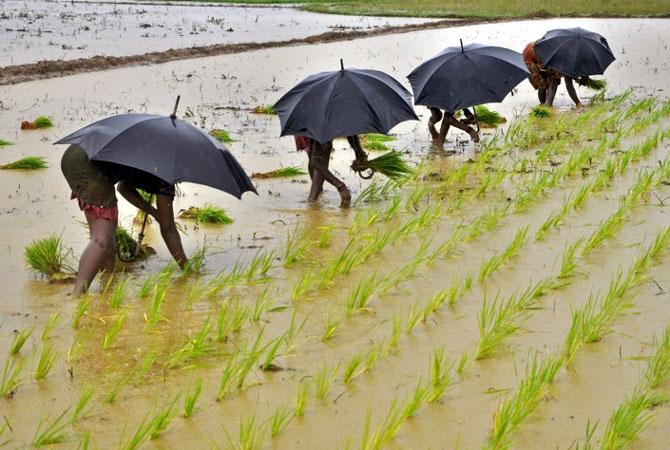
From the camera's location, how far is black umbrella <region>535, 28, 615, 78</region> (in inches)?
436

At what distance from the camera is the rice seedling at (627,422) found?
135 inches

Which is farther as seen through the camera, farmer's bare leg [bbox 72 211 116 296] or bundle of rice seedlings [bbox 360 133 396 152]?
bundle of rice seedlings [bbox 360 133 396 152]

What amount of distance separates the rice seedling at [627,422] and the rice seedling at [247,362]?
4.39 ft

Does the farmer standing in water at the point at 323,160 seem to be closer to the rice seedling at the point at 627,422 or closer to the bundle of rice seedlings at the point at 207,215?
the bundle of rice seedlings at the point at 207,215

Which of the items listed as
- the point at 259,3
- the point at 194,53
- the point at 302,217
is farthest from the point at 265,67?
the point at 259,3

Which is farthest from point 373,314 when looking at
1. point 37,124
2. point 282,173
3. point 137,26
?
point 137,26

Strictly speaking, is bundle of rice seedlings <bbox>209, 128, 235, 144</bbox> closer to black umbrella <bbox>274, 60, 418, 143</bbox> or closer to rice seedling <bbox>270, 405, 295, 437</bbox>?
black umbrella <bbox>274, 60, 418, 143</bbox>

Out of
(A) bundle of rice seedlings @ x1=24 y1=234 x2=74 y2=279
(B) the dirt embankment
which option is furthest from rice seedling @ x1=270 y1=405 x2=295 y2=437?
(B) the dirt embankment

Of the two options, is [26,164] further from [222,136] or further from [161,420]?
[161,420]

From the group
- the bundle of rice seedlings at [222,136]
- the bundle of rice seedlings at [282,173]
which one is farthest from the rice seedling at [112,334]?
the bundle of rice seedlings at [222,136]

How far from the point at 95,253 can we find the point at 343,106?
226cm

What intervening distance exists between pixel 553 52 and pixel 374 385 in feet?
25.7

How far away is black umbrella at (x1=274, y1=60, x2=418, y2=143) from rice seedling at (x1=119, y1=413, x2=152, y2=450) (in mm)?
3291

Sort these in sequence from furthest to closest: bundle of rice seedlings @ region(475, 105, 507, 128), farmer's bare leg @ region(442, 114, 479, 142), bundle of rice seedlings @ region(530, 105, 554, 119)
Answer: bundle of rice seedlings @ region(530, 105, 554, 119)
bundle of rice seedlings @ region(475, 105, 507, 128)
farmer's bare leg @ region(442, 114, 479, 142)
